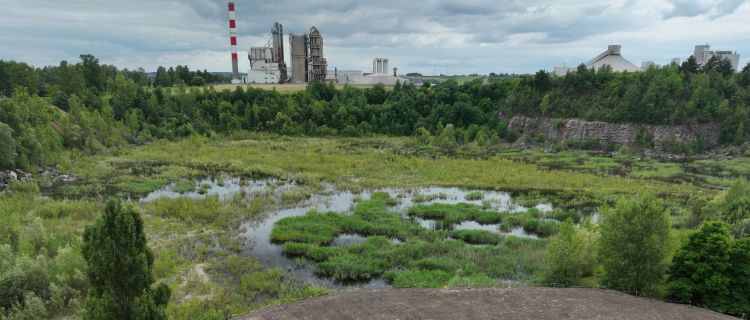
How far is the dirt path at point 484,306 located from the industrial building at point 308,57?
95.2 m

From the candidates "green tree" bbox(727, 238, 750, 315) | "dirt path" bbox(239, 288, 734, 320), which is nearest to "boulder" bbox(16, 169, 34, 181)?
"dirt path" bbox(239, 288, 734, 320)

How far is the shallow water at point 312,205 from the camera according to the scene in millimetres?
26203

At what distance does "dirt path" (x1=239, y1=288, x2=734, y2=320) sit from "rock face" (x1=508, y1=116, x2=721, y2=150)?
5848 cm

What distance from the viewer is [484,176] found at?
162 feet

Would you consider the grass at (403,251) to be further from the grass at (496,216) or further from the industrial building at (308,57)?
the industrial building at (308,57)

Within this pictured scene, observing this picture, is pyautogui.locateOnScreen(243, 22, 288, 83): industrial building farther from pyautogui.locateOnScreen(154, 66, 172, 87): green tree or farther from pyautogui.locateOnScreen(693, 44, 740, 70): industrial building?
pyautogui.locateOnScreen(693, 44, 740, 70): industrial building

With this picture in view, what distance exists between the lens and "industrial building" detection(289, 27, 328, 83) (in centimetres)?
11050

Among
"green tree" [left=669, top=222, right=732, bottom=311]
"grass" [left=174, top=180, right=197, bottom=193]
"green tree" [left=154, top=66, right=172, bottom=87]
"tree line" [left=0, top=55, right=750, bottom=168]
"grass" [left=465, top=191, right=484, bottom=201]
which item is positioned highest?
"green tree" [left=154, top=66, right=172, bottom=87]

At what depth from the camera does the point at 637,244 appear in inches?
784

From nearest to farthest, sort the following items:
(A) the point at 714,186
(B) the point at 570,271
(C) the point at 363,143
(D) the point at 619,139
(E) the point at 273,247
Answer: (B) the point at 570,271 < (E) the point at 273,247 < (A) the point at 714,186 < (D) the point at 619,139 < (C) the point at 363,143

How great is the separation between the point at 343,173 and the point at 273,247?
74.4 ft

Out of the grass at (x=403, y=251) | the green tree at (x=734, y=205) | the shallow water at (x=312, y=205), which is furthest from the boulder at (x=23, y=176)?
the green tree at (x=734, y=205)

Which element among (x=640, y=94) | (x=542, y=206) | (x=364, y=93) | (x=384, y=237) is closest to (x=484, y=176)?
(x=542, y=206)

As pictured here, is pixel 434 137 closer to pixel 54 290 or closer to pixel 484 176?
pixel 484 176
